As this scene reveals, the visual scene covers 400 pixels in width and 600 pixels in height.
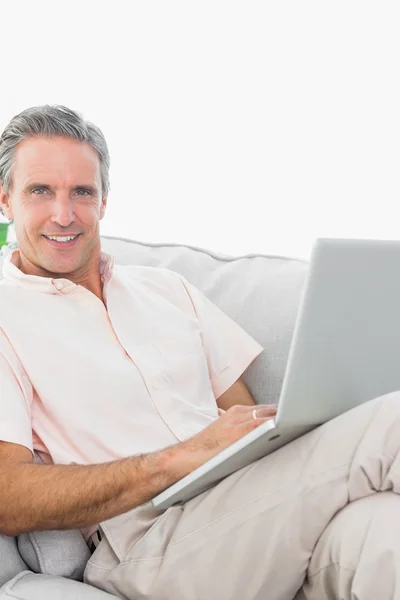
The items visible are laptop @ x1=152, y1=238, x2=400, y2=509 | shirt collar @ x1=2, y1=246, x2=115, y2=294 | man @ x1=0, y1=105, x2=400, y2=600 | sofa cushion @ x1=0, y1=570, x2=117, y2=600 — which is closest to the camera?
laptop @ x1=152, y1=238, x2=400, y2=509

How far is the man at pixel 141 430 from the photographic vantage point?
1.14 m

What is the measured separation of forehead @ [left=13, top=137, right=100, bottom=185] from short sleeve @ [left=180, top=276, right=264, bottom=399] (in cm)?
44

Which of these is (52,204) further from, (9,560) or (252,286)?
(9,560)

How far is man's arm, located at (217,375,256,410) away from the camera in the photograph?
6.09 ft

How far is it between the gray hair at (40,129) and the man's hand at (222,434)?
777 mm

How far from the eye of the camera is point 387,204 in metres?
2.97

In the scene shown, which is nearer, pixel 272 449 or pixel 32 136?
pixel 272 449

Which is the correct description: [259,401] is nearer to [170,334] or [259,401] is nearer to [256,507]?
[170,334]

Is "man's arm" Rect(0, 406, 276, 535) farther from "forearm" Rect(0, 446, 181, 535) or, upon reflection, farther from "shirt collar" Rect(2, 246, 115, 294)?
"shirt collar" Rect(2, 246, 115, 294)

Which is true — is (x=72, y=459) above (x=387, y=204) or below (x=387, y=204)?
below

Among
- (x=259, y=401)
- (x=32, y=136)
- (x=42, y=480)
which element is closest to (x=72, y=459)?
(x=42, y=480)

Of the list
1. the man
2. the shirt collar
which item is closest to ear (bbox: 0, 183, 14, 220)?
the man

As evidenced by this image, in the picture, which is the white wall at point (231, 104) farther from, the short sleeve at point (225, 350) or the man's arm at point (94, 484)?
the man's arm at point (94, 484)

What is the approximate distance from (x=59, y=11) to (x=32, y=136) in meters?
1.87
